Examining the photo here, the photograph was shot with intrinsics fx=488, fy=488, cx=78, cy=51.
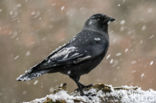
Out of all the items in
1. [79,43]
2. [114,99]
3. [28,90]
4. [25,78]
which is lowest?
[114,99]

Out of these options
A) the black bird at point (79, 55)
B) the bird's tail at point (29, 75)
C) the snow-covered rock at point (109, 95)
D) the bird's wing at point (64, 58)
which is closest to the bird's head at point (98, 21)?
the black bird at point (79, 55)

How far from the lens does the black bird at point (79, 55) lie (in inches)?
254

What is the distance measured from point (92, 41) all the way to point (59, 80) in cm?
740

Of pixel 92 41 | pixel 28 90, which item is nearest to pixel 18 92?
pixel 28 90

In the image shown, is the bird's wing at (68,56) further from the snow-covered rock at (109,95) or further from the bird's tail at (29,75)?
the snow-covered rock at (109,95)

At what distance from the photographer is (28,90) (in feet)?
47.5

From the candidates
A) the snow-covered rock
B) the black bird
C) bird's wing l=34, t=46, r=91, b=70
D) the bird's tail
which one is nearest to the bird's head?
the black bird

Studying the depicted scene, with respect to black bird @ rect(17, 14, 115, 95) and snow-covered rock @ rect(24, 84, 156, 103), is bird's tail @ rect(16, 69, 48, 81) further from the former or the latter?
snow-covered rock @ rect(24, 84, 156, 103)

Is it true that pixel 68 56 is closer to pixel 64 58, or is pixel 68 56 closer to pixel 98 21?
pixel 64 58

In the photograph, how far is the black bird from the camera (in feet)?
21.2

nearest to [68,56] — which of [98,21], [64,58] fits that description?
[64,58]

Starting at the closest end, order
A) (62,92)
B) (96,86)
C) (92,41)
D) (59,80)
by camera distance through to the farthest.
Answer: (62,92), (96,86), (92,41), (59,80)

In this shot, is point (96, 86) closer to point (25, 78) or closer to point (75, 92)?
point (75, 92)

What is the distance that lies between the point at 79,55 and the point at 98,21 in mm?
767
